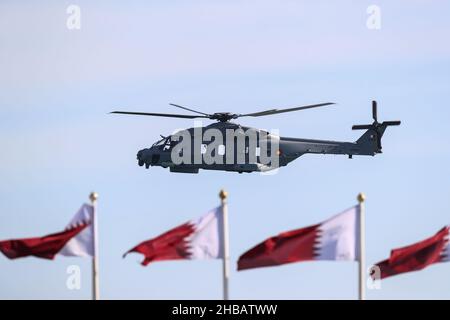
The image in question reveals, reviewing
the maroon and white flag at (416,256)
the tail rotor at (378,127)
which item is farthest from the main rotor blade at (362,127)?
the maroon and white flag at (416,256)

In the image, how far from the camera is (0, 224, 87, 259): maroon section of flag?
4544 centimetres

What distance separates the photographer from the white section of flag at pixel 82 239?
4534 centimetres

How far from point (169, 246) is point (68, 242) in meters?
3.52

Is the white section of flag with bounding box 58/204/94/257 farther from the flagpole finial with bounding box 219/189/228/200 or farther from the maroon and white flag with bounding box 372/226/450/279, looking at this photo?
the maroon and white flag with bounding box 372/226/450/279

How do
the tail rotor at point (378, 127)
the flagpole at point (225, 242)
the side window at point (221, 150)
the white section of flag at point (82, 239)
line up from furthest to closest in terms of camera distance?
the tail rotor at point (378, 127) < the side window at point (221, 150) < the white section of flag at point (82, 239) < the flagpole at point (225, 242)

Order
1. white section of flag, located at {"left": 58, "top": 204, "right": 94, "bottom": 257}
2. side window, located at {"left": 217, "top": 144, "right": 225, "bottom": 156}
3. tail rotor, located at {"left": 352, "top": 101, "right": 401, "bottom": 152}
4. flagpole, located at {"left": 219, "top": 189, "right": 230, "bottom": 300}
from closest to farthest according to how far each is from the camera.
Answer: flagpole, located at {"left": 219, "top": 189, "right": 230, "bottom": 300} < white section of flag, located at {"left": 58, "top": 204, "right": 94, "bottom": 257} < side window, located at {"left": 217, "top": 144, "right": 225, "bottom": 156} < tail rotor, located at {"left": 352, "top": 101, "right": 401, "bottom": 152}

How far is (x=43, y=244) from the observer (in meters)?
45.5

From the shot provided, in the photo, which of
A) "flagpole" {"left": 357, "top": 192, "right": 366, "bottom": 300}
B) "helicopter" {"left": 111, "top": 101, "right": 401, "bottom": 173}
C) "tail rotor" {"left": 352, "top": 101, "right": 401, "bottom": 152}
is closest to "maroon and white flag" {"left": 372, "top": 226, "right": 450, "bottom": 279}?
"flagpole" {"left": 357, "top": 192, "right": 366, "bottom": 300}

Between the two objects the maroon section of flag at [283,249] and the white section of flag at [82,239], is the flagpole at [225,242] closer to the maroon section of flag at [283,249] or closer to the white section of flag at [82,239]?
the maroon section of flag at [283,249]

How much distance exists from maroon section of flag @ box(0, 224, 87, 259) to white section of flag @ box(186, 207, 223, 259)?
3732 millimetres

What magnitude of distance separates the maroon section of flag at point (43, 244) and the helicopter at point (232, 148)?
134 feet

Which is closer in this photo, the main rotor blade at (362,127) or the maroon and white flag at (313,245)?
the maroon and white flag at (313,245)

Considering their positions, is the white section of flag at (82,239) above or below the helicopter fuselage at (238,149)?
below
